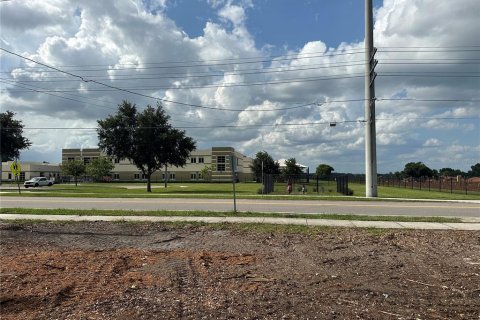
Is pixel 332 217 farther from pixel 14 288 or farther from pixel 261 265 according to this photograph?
pixel 14 288

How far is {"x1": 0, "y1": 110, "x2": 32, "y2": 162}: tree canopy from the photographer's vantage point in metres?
56.4

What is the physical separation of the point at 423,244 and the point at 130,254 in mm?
6274

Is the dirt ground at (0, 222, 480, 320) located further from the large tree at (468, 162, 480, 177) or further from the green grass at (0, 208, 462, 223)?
the large tree at (468, 162, 480, 177)

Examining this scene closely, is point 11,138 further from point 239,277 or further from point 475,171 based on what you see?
point 475,171

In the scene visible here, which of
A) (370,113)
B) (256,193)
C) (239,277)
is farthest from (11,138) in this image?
(239,277)

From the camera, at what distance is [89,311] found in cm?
512

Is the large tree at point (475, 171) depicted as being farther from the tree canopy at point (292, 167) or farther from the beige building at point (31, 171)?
the beige building at point (31, 171)

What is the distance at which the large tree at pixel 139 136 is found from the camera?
4566cm

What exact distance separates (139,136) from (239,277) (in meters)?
40.7

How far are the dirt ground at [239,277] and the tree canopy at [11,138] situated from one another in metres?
52.3

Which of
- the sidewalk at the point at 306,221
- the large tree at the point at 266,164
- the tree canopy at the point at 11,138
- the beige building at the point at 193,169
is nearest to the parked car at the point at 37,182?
the tree canopy at the point at 11,138

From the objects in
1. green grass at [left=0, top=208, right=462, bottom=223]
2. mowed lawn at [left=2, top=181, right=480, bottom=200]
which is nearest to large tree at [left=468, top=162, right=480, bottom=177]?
mowed lawn at [left=2, top=181, right=480, bottom=200]

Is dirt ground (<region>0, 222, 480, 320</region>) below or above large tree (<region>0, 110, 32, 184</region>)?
below

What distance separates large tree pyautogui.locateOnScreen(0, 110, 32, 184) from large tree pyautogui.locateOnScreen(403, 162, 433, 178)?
9403 centimetres
